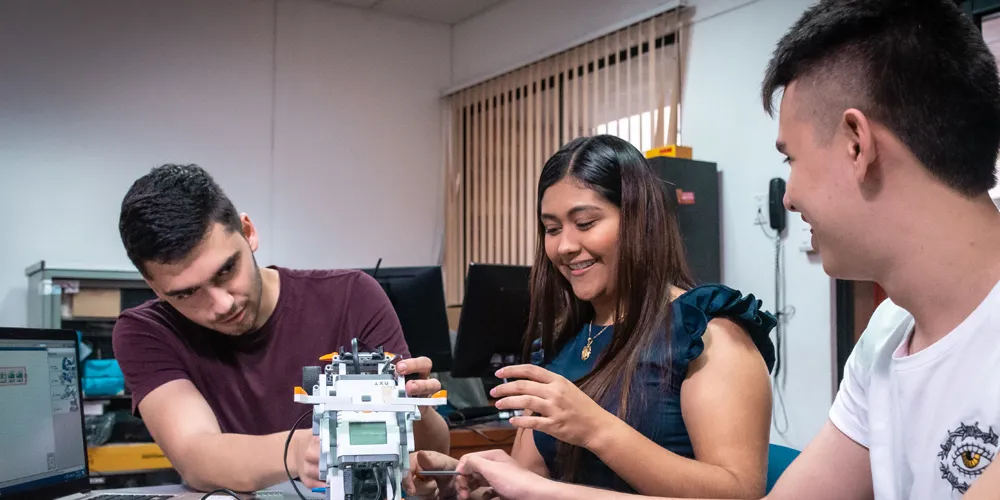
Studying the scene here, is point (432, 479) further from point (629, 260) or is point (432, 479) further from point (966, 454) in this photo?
point (966, 454)

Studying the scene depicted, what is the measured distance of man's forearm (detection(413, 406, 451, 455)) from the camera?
175 centimetres

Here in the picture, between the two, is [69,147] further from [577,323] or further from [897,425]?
[897,425]

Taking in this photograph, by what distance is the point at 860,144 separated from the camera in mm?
907

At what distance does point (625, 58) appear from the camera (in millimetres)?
4488

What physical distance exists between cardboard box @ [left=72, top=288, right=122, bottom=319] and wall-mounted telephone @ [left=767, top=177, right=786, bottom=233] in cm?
332

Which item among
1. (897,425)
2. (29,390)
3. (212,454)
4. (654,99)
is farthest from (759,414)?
(654,99)

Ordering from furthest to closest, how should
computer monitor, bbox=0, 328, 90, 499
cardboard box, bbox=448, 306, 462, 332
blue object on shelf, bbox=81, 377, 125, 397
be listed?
blue object on shelf, bbox=81, 377, 125, 397 < cardboard box, bbox=448, 306, 462, 332 < computer monitor, bbox=0, 328, 90, 499

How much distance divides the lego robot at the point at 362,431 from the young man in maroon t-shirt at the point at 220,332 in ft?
0.89

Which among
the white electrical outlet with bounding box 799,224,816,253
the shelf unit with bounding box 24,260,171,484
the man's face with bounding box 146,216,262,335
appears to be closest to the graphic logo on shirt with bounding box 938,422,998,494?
the man's face with bounding box 146,216,262,335

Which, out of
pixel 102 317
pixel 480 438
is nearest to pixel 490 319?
pixel 480 438

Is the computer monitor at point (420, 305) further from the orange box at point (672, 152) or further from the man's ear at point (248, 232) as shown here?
the orange box at point (672, 152)

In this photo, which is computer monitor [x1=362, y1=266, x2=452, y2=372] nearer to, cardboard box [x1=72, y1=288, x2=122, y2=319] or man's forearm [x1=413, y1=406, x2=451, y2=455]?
man's forearm [x1=413, y1=406, x2=451, y2=455]

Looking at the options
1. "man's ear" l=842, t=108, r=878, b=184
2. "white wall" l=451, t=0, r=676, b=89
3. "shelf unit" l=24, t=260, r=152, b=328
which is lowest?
"shelf unit" l=24, t=260, r=152, b=328

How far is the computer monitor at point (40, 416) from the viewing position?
135 cm
